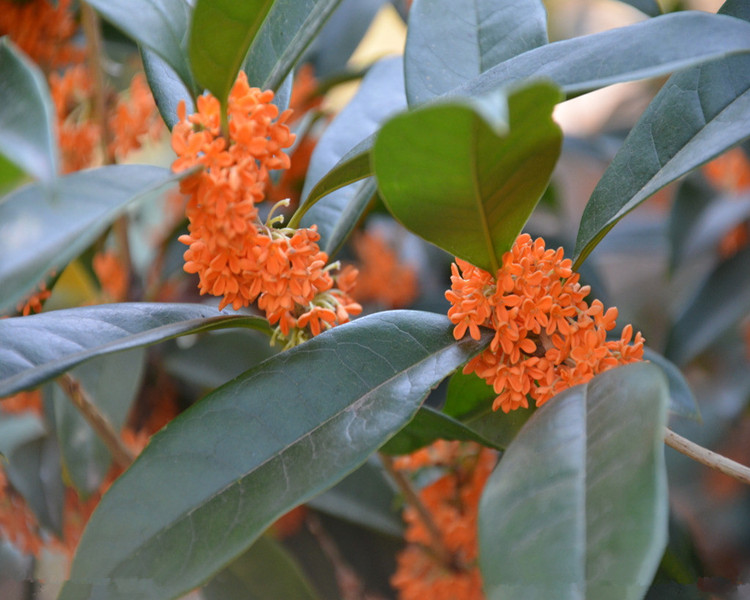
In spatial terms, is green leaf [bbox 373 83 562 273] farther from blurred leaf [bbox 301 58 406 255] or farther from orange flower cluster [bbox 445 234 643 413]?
blurred leaf [bbox 301 58 406 255]

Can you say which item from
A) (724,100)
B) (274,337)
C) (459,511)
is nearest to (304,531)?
(459,511)

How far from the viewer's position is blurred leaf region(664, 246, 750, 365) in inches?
45.4

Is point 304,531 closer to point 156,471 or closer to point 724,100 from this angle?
point 156,471

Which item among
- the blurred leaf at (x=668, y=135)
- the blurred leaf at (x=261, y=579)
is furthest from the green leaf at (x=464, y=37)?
the blurred leaf at (x=261, y=579)

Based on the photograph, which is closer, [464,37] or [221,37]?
[221,37]

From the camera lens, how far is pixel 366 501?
2.98 ft

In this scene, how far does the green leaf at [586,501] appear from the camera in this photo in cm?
35

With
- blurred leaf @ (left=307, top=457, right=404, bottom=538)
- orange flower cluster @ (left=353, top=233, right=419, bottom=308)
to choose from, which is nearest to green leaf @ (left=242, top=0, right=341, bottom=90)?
blurred leaf @ (left=307, top=457, right=404, bottom=538)

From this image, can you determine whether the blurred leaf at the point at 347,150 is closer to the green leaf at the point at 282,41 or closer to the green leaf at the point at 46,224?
the green leaf at the point at 282,41

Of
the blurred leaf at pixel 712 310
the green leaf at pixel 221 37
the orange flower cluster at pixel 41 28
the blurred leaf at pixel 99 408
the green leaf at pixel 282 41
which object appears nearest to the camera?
the green leaf at pixel 221 37

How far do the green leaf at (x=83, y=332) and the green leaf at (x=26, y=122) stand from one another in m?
0.17

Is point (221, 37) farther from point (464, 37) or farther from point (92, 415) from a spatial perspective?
point (92, 415)

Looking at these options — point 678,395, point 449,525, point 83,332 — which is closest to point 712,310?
point 678,395

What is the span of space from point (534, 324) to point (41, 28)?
924 mm
